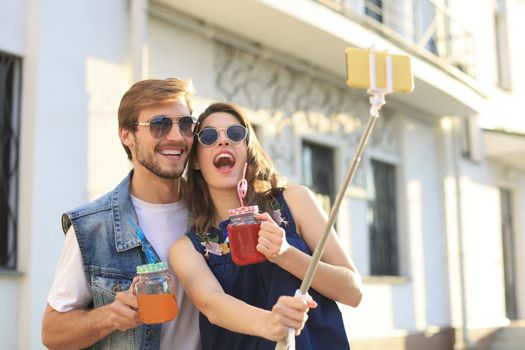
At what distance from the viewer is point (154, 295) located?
295 cm

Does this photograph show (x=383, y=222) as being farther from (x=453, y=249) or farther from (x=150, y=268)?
(x=150, y=268)

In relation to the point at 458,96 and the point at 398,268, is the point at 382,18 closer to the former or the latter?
the point at 458,96

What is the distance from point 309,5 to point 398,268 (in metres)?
5.39

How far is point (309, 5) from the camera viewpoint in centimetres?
966

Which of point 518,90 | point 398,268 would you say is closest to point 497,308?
point 398,268

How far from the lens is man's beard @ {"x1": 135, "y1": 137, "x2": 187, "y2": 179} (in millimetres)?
3445

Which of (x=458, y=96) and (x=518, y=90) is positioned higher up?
(x=518, y=90)

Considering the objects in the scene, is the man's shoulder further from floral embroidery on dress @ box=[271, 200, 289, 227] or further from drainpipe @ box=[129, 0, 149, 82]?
drainpipe @ box=[129, 0, 149, 82]

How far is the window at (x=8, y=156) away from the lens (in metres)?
6.96

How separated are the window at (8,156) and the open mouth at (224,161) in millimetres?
4059

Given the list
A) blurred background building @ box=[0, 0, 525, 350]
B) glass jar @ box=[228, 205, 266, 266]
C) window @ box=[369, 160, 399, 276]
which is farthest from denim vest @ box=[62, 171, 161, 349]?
window @ box=[369, 160, 399, 276]

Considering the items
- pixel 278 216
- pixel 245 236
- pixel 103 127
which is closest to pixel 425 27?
pixel 103 127

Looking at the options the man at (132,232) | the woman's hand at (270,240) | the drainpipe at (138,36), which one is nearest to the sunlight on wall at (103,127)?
the drainpipe at (138,36)

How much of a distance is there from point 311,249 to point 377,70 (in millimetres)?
877
